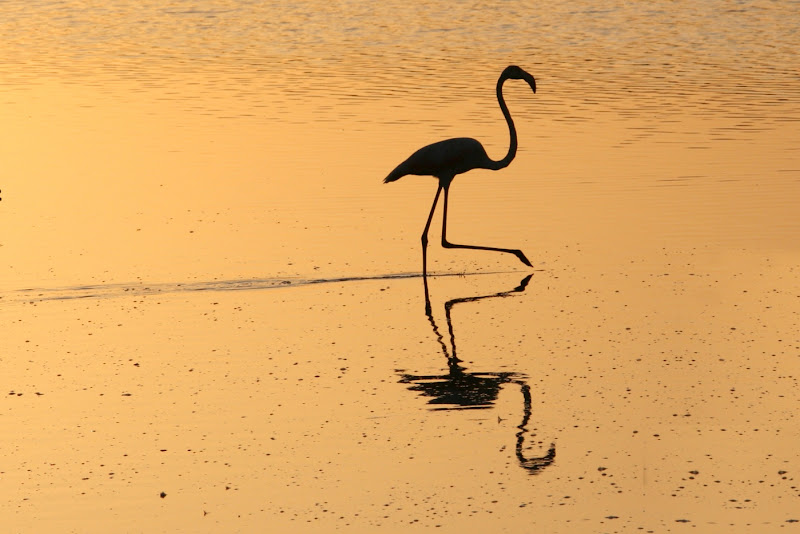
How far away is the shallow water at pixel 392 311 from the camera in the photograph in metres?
7.77

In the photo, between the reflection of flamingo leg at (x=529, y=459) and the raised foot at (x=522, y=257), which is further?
the raised foot at (x=522, y=257)

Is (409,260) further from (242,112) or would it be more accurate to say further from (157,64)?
(157,64)

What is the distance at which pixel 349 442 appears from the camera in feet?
27.9

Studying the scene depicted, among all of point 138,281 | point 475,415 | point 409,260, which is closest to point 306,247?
point 409,260

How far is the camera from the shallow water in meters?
7.77

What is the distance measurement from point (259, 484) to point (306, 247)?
20.2 feet

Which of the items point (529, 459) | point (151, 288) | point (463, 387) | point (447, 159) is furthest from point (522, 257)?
point (529, 459)

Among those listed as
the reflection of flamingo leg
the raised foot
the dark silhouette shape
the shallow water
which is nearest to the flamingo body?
the shallow water

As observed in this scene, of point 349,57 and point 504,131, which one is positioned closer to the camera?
point 504,131

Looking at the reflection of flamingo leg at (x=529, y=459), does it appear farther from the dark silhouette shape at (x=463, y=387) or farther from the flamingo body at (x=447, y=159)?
the flamingo body at (x=447, y=159)

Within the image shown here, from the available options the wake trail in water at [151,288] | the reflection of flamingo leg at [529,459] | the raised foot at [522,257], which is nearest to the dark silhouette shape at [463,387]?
the reflection of flamingo leg at [529,459]

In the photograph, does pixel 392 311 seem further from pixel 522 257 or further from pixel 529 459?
pixel 529 459

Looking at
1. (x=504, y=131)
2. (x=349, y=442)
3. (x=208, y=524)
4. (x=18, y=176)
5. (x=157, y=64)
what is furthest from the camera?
(x=157, y=64)

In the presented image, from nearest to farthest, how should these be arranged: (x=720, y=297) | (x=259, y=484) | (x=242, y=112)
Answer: (x=259, y=484) < (x=720, y=297) < (x=242, y=112)
